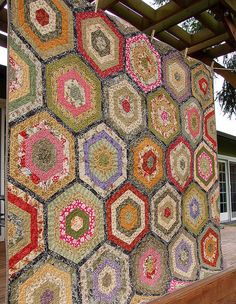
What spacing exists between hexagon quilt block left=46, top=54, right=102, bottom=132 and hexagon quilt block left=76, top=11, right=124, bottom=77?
0.07m

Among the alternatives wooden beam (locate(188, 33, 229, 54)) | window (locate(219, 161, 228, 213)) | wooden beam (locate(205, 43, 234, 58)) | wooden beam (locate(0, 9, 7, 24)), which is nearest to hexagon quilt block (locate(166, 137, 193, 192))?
wooden beam (locate(188, 33, 229, 54))

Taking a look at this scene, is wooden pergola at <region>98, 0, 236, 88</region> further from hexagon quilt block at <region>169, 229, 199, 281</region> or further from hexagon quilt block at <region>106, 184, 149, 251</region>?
hexagon quilt block at <region>169, 229, 199, 281</region>

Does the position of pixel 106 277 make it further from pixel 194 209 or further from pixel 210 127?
pixel 210 127

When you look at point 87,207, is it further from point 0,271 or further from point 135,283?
point 0,271

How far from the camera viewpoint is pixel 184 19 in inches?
83.5

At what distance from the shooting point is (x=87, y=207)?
130 centimetres

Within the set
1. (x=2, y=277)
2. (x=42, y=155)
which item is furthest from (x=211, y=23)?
(x=2, y=277)

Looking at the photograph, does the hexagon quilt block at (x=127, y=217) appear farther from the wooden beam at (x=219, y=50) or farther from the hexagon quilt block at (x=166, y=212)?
the wooden beam at (x=219, y=50)

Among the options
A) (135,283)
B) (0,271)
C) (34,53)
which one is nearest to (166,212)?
(135,283)

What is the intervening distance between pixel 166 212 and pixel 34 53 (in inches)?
41.0

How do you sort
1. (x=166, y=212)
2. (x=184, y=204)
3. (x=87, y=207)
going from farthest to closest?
1. (x=184, y=204)
2. (x=166, y=212)
3. (x=87, y=207)

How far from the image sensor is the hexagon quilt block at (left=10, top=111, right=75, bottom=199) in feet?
3.66

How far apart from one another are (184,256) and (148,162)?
60cm

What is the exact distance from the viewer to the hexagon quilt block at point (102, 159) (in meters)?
1.33
